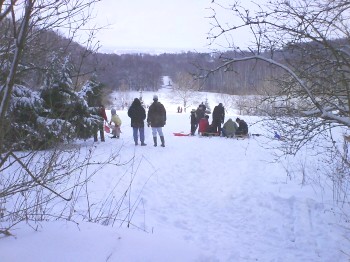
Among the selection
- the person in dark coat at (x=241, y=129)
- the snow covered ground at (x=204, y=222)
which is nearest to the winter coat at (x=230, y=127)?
the person in dark coat at (x=241, y=129)

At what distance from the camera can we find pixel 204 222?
610 cm

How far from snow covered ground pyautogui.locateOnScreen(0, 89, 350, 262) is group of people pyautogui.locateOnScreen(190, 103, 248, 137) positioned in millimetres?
5294

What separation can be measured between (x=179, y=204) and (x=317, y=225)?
2.54 meters

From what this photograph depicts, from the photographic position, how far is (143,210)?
6309mm

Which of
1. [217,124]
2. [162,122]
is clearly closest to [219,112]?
[217,124]

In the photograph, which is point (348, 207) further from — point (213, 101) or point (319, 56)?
point (213, 101)

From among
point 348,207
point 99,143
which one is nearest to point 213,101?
point 99,143

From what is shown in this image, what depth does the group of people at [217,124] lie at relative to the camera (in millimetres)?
15781

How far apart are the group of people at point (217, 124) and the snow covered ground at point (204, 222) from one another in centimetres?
529

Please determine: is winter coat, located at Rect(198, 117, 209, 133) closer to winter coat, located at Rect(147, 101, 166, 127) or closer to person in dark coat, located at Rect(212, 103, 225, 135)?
person in dark coat, located at Rect(212, 103, 225, 135)

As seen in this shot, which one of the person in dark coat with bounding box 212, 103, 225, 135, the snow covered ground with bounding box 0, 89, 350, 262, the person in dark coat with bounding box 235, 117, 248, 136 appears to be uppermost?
the person in dark coat with bounding box 212, 103, 225, 135

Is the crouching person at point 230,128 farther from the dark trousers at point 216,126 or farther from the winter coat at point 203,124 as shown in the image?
the winter coat at point 203,124

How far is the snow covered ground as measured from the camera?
3.00m

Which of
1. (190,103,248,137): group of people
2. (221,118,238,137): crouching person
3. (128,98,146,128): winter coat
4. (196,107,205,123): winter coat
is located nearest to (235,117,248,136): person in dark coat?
(190,103,248,137): group of people
